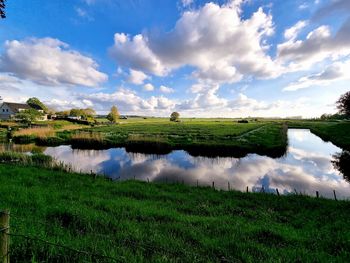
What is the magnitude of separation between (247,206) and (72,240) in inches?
408

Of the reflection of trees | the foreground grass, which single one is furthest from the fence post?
the reflection of trees

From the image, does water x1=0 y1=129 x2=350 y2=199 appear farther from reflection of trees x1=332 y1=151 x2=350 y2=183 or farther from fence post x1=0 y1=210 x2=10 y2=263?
fence post x1=0 y1=210 x2=10 y2=263

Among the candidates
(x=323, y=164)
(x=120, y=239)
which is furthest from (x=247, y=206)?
(x=323, y=164)

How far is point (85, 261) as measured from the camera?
5.29 metres

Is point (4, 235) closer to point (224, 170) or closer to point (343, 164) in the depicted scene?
point (224, 170)

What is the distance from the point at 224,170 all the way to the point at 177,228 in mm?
21007

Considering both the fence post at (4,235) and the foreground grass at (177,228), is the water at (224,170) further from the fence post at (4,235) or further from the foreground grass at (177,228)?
the fence post at (4,235)

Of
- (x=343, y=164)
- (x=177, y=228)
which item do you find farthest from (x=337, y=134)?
(x=177, y=228)

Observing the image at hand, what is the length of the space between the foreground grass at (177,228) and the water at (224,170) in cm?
866

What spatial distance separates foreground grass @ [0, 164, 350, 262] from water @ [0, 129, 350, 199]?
8.66 meters

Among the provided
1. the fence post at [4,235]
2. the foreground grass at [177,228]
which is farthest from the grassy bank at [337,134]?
the fence post at [4,235]

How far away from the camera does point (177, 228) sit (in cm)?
848

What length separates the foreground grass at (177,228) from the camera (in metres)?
6.22

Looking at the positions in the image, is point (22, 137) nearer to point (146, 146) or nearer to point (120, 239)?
point (146, 146)
